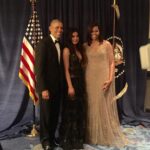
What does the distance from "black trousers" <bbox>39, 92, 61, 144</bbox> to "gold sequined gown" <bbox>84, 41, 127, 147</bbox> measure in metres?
0.39

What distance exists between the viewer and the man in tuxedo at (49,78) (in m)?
3.20

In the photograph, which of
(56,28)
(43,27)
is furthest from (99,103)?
(43,27)

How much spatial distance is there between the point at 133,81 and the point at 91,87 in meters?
1.49

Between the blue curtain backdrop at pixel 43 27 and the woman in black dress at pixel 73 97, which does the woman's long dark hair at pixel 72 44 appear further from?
the blue curtain backdrop at pixel 43 27

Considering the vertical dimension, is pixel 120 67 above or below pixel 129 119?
above

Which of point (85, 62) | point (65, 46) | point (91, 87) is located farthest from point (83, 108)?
point (65, 46)

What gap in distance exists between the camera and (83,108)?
3.49 metres

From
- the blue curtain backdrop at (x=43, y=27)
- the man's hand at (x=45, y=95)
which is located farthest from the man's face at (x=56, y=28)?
the blue curtain backdrop at (x=43, y=27)

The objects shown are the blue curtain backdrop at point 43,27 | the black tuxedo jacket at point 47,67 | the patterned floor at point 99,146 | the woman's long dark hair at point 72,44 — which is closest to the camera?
the black tuxedo jacket at point 47,67

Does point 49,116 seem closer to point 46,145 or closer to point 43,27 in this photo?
point 46,145

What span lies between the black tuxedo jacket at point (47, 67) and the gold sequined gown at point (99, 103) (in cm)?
40

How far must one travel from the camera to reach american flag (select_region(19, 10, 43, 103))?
12.6 feet


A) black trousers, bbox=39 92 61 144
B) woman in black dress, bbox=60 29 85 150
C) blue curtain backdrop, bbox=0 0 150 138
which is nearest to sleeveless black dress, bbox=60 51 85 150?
woman in black dress, bbox=60 29 85 150

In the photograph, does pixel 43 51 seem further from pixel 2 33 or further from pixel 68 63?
pixel 2 33
